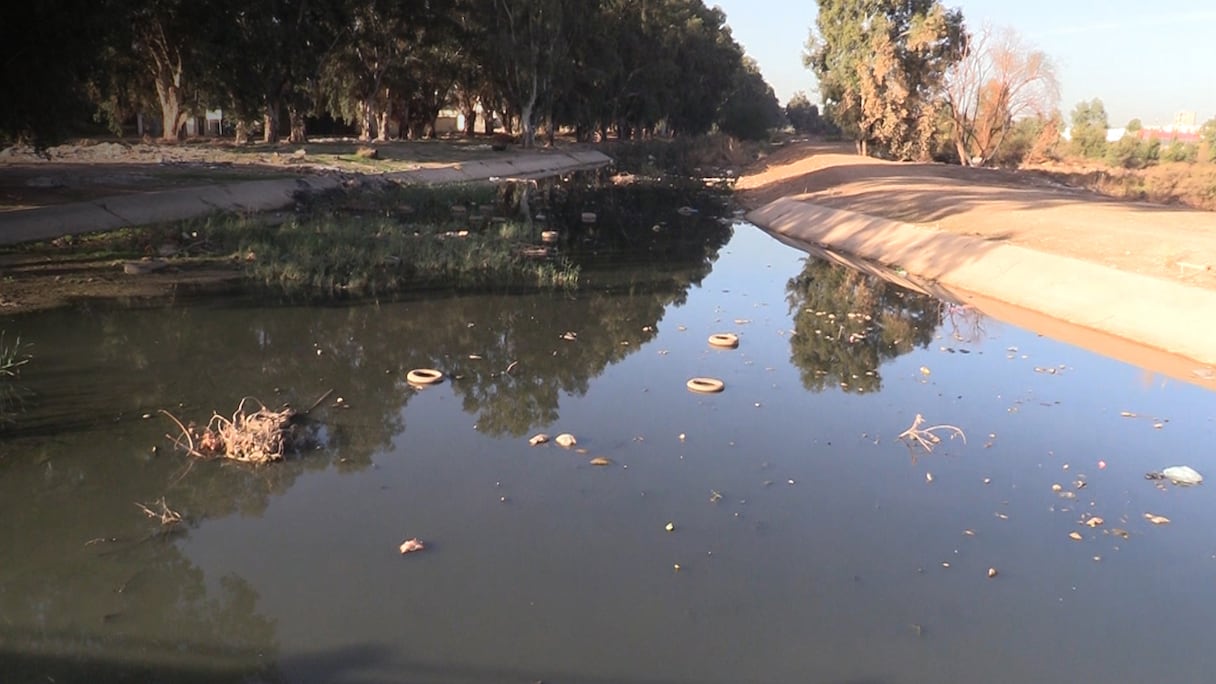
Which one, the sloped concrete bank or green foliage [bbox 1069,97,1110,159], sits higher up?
green foliage [bbox 1069,97,1110,159]

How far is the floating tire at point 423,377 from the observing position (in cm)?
1032

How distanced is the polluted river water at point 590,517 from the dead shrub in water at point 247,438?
0.17 metres

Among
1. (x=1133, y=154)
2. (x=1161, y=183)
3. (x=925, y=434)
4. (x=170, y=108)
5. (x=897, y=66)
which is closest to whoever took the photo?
(x=925, y=434)

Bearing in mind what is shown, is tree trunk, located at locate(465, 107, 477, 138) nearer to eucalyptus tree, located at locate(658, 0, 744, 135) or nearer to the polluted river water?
eucalyptus tree, located at locate(658, 0, 744, 135)

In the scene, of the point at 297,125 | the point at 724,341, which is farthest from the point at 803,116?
the point at 724,341

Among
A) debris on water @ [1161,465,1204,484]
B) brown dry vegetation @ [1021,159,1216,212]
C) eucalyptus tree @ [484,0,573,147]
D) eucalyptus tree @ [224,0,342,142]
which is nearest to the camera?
debris on water @ [1161,465,1204,484]

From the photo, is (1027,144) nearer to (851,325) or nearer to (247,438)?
(851,325)

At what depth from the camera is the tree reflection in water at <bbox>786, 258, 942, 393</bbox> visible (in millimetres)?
11938

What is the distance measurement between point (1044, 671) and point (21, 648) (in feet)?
19.1

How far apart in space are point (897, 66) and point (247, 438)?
55.9 meters

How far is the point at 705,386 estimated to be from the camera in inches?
416

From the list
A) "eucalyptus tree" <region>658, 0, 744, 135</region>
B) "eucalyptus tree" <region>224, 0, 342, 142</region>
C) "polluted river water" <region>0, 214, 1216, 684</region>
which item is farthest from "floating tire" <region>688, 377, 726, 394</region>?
"eucalyptus tree" <region>658, 0, 744, 135</region>

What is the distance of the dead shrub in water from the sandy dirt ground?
46.9 feet

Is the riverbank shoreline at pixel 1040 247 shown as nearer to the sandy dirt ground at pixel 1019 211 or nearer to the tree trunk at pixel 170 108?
the sandy dirt ground at pixel 1019 211
